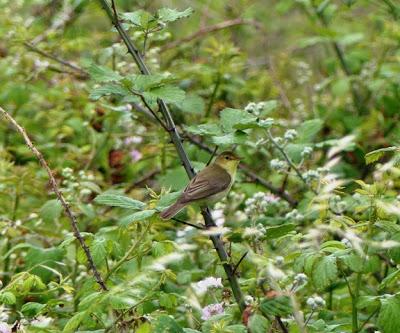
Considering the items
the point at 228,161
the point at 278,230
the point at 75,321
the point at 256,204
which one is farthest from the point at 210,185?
the point at 75,321

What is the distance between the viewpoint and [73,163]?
13.6 ft

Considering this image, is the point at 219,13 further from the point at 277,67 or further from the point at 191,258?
the point at 191,258

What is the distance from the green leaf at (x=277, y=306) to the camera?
1965 mm

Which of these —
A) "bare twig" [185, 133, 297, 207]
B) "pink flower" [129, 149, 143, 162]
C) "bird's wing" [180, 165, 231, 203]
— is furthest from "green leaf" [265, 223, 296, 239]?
"pink flower" [129, 149, 143, 162]

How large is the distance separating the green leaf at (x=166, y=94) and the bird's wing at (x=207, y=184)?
35 centimetres

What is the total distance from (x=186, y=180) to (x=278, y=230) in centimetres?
127

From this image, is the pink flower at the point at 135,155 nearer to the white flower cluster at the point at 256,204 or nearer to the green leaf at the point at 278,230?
the white flower cluster at the point at 256,204

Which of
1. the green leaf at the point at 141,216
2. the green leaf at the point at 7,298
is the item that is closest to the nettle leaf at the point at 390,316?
the green leaf at the point at 141,216

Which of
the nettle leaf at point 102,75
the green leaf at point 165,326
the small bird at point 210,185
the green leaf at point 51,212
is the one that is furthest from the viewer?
the green leaf at point 51,212

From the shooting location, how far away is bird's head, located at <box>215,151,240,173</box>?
338 cm

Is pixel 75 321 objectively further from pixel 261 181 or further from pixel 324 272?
pixel 261 181

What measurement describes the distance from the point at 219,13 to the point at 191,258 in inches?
130

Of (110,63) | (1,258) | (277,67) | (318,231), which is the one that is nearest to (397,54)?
(277,67)

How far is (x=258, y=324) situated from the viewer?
1964mm
